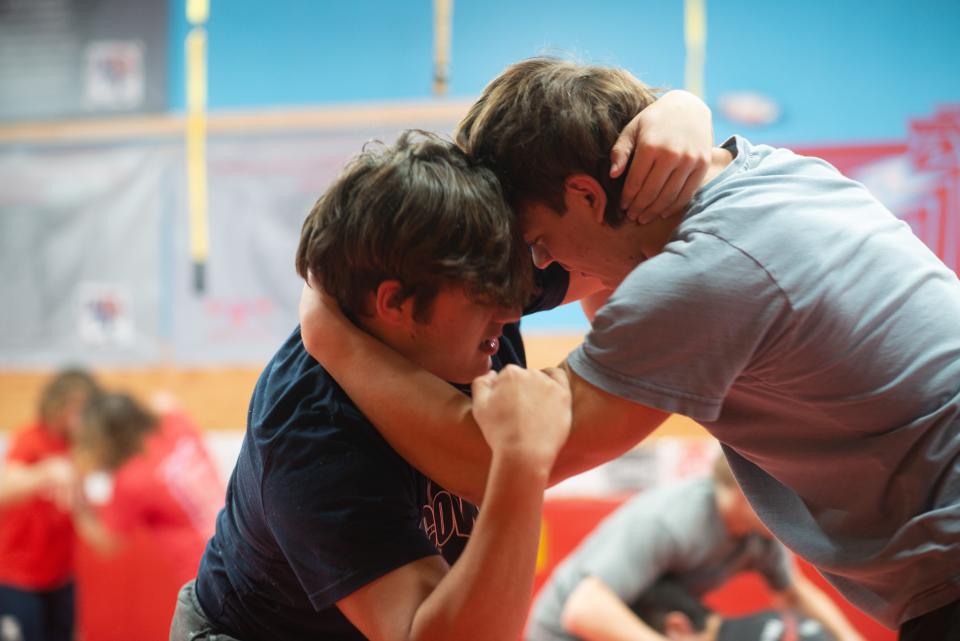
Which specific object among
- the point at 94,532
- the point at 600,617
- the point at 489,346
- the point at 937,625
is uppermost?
the point at 489,346

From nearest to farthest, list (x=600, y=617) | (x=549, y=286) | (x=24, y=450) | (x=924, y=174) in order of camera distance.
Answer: (x=549, y=286) → (x=600, y=617) → (x=924, y=174) → (x=24, y=450)

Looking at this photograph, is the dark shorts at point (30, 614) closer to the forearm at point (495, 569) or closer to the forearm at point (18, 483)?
the forearm at point (18, 483)

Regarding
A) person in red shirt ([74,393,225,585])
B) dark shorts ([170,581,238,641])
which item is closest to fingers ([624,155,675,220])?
dark shorts ([170,581,238,641])

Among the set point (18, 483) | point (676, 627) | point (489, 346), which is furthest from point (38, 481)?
point (489, 346)

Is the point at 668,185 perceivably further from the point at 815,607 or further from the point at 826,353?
the point at 815,607

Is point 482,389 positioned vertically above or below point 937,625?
above

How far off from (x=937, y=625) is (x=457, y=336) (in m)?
0.69

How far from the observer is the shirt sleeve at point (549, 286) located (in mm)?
1610

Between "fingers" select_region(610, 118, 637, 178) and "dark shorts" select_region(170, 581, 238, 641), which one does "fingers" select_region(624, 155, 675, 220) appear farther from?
"dark shorts" select_region(170, 581, 238, 641)

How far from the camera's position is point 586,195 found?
138 centimetres

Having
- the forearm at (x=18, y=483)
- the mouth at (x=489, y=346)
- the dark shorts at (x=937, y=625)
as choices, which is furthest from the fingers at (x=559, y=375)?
the forearm at (x=18, y=483)

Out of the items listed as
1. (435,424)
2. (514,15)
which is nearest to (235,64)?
(514,15)

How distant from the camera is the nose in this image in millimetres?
1449

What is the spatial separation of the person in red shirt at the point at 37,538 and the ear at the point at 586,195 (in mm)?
3363
